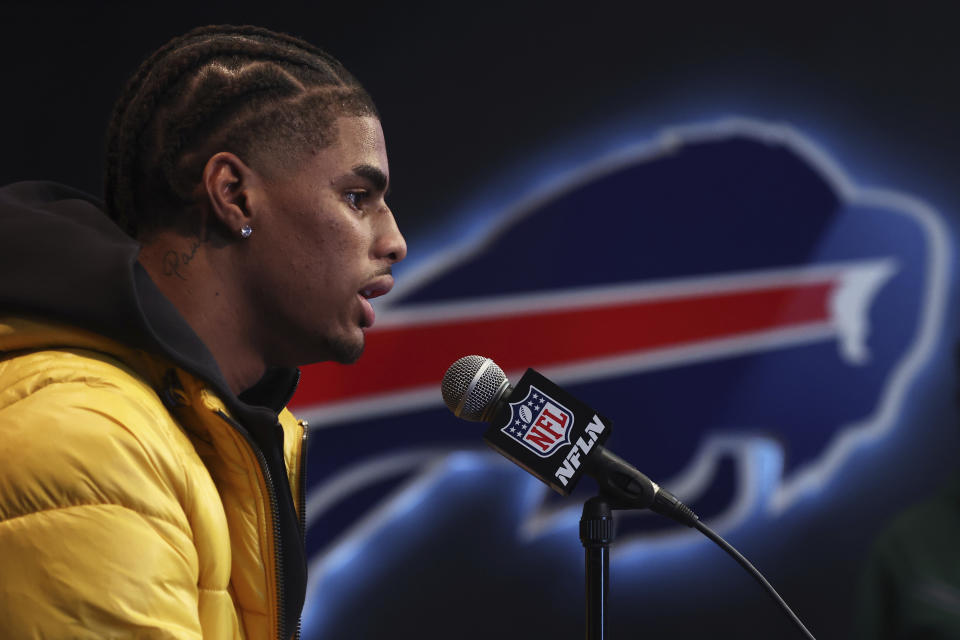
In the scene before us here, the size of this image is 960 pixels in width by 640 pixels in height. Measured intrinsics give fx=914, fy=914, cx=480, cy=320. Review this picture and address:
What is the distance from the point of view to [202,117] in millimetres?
981

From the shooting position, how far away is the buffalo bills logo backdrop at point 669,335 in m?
2.28

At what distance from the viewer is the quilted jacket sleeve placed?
0.69 meters

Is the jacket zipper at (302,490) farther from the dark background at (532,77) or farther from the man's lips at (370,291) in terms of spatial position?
the dark background at (532,77)

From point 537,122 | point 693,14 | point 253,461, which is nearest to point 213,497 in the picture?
A: point 253,461

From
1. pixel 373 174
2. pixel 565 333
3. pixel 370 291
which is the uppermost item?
pixel 373 174

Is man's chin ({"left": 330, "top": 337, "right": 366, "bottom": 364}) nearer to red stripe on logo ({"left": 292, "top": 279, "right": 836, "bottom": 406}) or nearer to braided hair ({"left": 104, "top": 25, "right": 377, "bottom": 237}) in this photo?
braided hair ({"left": 104, "top": 25, "right": 377, "bottom": 237})

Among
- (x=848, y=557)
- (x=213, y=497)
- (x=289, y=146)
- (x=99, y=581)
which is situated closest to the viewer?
(x=99, y=581)

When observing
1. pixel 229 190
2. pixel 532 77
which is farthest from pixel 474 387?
pixel 532 77

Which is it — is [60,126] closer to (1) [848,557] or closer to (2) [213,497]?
(2) [213,497]

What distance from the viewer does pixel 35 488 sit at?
713 millimetres

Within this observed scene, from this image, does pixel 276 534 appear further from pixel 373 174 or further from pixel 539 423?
pixel 373 174

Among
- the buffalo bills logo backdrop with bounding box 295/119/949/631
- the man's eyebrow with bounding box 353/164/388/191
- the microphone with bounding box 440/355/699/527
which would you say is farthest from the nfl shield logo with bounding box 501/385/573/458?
the buffalo bills logo backdrop with bounding box 295/119/949/631

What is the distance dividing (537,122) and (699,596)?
1274 mm

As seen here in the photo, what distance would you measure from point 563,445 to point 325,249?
13.4 inches
